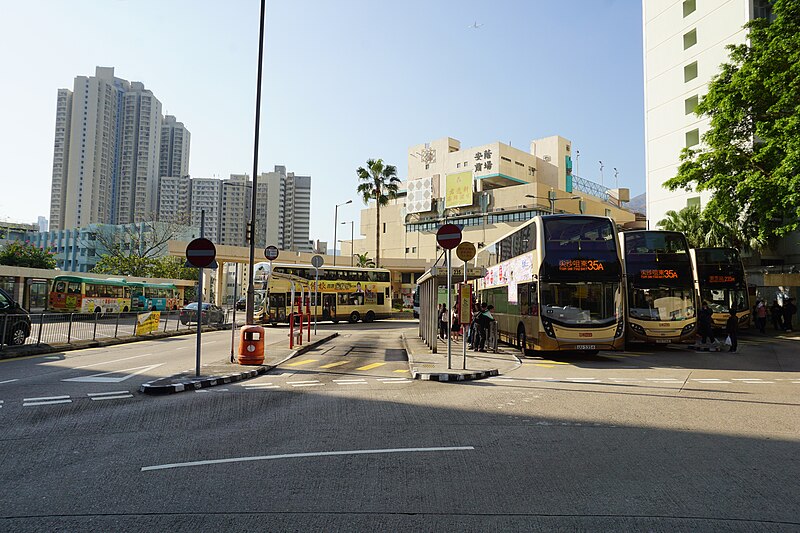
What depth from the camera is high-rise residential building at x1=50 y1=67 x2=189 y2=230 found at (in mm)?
106750

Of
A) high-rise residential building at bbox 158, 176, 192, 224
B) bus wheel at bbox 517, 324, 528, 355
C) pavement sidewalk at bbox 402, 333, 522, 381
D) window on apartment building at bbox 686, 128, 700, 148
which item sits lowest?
pavement sidewalk at bbox 402, 333, 522, 381

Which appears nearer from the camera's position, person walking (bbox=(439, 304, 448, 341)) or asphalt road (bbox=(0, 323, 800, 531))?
asphalt road (bbox=(0, 323, 800, 531))

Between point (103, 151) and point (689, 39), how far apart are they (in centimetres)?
10935

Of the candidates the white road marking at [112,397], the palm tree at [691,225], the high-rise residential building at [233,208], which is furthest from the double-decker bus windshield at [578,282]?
the high-rise residential building at [233,208]

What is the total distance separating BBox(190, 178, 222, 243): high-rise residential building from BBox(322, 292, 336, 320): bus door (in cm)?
9417

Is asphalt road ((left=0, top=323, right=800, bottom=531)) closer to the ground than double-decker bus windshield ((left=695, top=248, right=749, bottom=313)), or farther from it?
closer to the ground

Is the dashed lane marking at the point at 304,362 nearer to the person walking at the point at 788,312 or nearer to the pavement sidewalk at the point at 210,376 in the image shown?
the pavement sidewalk at the point at 210,376

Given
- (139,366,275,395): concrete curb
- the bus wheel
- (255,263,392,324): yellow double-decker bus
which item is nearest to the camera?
(139,366,275,395): concrete curb

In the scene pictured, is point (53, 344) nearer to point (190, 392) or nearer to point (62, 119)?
point (190, 392)

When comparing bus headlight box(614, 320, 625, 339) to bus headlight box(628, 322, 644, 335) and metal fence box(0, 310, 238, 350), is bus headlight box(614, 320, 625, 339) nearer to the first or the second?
bus headlight box(628, 322, 644, 335)

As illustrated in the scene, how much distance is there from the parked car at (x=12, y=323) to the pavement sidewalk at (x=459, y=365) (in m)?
11.2

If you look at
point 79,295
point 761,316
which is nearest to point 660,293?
point 761,316

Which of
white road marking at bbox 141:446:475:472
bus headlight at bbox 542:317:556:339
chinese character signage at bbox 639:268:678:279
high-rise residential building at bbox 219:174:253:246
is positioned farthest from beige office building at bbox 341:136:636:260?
white road marking at bbox 141:446:475:472

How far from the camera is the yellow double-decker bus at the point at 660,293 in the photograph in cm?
1731
